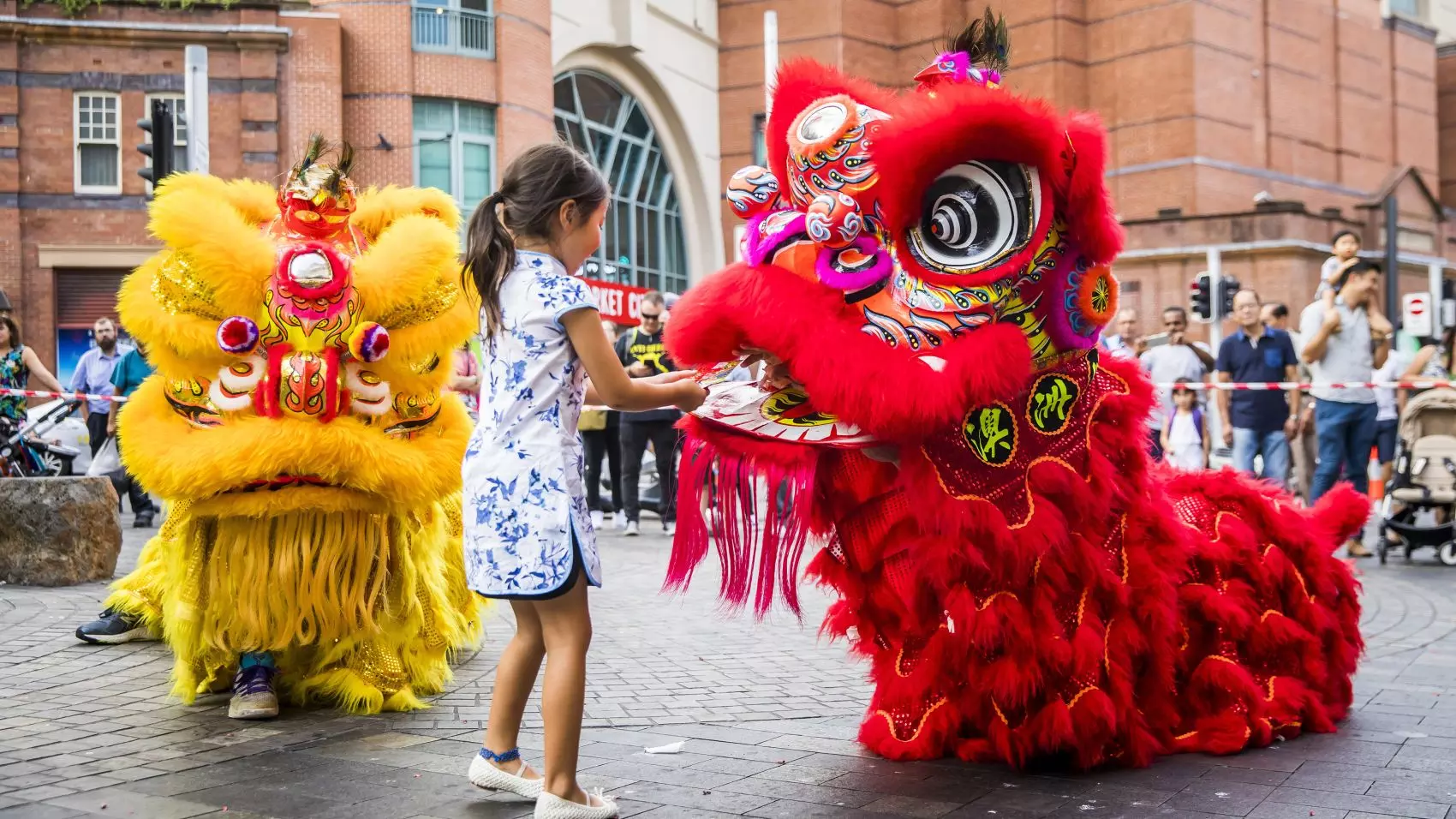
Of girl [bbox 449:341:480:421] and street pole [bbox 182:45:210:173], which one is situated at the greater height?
street pole [bbox 182:45:210:173]

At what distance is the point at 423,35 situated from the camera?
26.4m

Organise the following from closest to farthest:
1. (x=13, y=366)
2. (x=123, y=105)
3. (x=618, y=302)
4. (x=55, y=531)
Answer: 1. (x=55, y=531)
2. (x=13, y=366)
3. (x=123, y=105)
4. (x=618, y=302)

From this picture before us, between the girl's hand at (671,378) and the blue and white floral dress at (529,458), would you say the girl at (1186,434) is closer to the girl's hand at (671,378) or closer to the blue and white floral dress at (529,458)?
the girl's hand at (671,378)

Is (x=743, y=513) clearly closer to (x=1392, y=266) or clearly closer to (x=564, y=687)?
(x=564, y=687)

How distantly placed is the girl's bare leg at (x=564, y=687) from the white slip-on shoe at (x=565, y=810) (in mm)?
25

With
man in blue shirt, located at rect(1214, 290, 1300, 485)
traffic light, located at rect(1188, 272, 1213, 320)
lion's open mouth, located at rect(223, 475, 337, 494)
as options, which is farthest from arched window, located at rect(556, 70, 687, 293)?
lion's open mouth, located at rect(223, 475, 337, 494)

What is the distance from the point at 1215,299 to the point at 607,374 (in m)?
20.1

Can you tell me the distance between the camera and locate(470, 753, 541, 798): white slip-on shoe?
3756mm

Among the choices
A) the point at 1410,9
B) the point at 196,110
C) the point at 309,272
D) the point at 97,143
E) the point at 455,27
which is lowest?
the point at 309,272

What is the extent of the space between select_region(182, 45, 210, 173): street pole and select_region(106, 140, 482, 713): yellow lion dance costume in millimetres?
6420

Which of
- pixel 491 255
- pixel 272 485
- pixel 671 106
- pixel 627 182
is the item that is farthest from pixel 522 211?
pixel 671 106

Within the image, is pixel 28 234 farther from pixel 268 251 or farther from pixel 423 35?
pixel 268 251

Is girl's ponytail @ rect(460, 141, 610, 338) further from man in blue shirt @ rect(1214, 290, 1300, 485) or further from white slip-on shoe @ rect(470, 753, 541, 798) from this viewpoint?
man in blue shirt @ rect(1214, 290, 1300, 485)

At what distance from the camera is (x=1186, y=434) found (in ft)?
38.4
